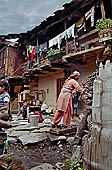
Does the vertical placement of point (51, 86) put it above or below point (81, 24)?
below

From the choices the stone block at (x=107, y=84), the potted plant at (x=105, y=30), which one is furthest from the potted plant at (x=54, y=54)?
the stone block at (x=107, y=84)

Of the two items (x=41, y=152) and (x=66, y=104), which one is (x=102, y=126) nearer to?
(x=41, y=152)

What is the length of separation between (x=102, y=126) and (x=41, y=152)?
9.77 ft

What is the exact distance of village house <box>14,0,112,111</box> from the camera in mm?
10282

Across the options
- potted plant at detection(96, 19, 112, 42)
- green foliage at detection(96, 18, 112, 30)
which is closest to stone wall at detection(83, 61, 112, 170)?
potted plant at detection(96, 19, 112, 42)

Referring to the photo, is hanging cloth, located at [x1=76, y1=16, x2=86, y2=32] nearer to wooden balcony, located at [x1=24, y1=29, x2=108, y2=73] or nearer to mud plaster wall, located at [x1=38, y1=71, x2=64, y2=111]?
wooden balcony, located at [x1=24, y1=29, x2=108, y2=73]

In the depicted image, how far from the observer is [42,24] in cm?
1455

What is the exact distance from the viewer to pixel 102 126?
196cm

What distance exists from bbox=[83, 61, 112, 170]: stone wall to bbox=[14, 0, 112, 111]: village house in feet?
19.0

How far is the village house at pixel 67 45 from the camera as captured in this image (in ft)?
33.7

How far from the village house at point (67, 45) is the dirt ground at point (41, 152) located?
3.88 m

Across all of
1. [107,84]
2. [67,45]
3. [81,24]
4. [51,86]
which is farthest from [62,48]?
[107,84]

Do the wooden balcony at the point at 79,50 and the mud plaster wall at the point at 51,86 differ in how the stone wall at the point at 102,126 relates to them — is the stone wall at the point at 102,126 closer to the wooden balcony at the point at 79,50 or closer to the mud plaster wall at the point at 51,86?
the wooden balcony at the point at 79,50

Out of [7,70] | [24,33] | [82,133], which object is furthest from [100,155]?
[7,70]
